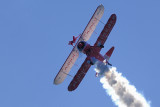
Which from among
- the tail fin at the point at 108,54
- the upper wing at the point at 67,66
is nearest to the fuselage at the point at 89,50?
the upper wing at the point at 67,66

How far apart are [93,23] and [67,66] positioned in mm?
7530

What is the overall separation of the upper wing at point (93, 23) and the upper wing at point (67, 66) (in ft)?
8.02

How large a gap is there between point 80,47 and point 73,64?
3.17m

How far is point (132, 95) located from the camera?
62031mm

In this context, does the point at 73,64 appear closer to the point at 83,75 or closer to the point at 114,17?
the point at 83,75

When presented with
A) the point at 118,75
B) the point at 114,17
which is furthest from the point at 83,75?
the point at 114,17

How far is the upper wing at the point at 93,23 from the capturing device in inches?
2452

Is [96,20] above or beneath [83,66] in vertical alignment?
above

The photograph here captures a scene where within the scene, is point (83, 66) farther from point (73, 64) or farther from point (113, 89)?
point (113, 89)

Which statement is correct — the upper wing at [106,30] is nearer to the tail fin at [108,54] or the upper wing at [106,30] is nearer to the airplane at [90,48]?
the airplane at [90,48]

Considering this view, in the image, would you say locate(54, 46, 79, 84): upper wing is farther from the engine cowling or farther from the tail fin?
the tail fin

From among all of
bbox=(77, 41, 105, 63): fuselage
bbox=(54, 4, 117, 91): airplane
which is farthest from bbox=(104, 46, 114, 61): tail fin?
bbox=(77, 41, 105, 63): fuselage

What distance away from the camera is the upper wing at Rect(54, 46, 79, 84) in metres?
62.6

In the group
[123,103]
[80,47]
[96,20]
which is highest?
[96,20]
